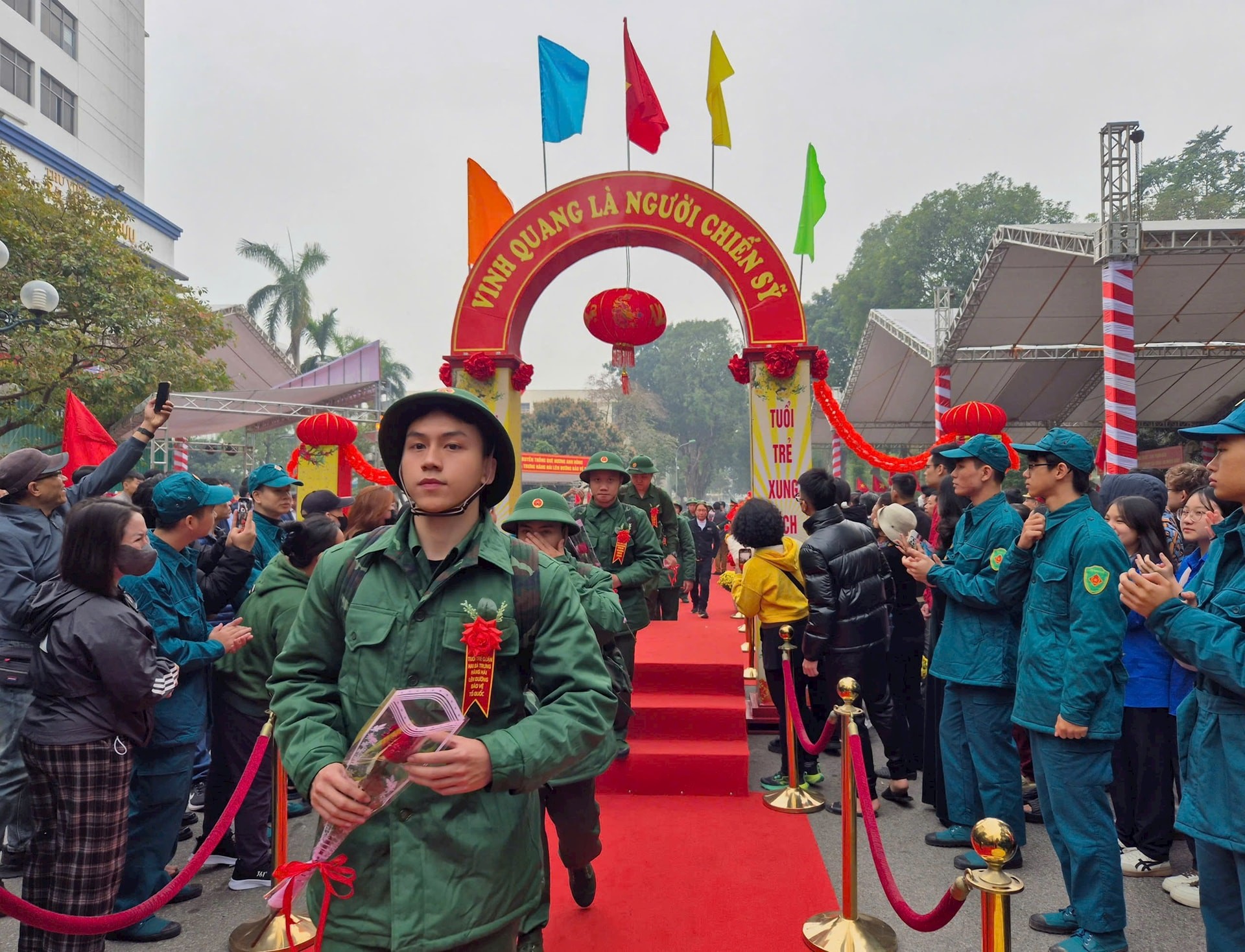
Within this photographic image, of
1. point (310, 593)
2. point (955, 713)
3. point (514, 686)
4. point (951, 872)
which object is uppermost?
point (310, 593)

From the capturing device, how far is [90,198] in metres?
14.2

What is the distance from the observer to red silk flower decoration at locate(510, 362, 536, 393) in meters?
8.38

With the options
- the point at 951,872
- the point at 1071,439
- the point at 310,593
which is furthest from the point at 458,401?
the point at 951,872

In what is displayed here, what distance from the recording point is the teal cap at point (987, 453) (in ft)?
13.3

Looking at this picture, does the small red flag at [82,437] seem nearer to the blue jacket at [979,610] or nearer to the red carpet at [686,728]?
the red carpet at [686,728]

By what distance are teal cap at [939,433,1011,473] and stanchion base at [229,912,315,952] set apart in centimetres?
367

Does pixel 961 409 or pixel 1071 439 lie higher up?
pixel 961 409

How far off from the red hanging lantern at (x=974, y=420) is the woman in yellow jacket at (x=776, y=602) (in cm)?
136

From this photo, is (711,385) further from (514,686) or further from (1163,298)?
(514,686)

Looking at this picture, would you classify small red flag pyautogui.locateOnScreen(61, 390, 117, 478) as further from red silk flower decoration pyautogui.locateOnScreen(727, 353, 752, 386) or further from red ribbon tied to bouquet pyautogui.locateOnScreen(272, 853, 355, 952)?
red ribbon tied to bouquet pyautogui.locateOnScreen(272, 853, 355, 952)

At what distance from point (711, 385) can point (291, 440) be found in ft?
99.5

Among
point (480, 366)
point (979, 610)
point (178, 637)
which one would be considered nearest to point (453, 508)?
point (178, 637)

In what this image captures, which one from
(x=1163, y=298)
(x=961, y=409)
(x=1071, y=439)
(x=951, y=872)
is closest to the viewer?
(x=1071, y=439)

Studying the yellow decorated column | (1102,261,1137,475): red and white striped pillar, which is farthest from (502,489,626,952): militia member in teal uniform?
(1102,261,1137,475): red and white striped pillar
